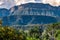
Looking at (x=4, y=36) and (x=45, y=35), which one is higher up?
(x=4, y=36)

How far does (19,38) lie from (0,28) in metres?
3.45

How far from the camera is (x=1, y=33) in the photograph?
44.3m

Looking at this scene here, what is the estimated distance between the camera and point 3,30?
147ft

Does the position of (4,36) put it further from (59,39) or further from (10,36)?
(59,39)

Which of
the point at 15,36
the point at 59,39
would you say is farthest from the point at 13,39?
the point at 59,39

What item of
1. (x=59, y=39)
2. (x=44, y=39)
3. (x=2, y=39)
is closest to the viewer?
(x=2, y=39)

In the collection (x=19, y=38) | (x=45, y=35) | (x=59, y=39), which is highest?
(x=19, y=38)

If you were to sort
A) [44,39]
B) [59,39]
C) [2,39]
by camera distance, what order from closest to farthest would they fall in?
[2,39] < [59,39] < [44,39]

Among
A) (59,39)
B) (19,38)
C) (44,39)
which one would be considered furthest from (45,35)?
(19,38)

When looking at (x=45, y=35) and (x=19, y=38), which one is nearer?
(x=19, y=38)

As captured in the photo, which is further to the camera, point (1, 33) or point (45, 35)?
point (45, 35)

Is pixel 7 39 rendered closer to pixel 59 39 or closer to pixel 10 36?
pixel 10 36

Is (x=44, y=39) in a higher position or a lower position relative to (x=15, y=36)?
lower

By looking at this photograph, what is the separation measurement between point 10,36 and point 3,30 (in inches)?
49.0
